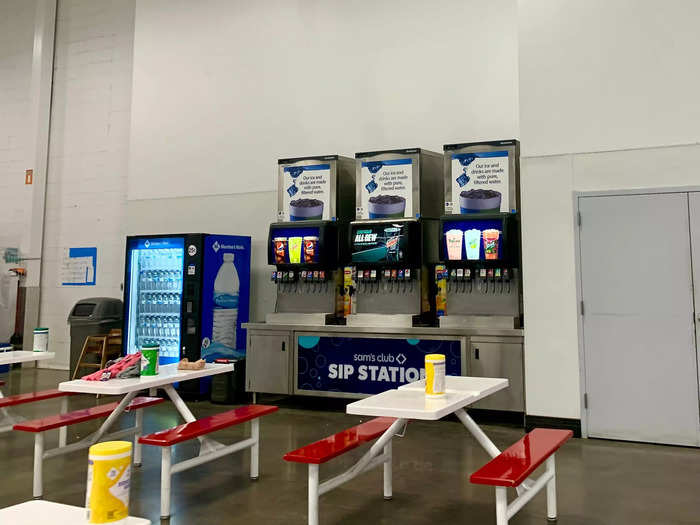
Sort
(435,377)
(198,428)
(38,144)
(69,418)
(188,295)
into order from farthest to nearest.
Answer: (38,144) → (188,295) → (69,418) → (198,428) → (435,377)

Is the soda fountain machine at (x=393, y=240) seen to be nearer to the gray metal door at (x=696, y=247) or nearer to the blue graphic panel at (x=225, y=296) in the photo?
the blue graphic panel at (x=225, y=296)

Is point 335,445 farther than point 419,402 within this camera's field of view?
Yes

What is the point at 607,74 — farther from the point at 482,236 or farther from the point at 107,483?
the point at 107,483

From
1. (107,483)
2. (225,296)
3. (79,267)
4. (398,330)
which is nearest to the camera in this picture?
(107,483)

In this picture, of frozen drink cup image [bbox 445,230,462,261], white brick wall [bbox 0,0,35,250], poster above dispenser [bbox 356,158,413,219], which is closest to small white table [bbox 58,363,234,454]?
frozen drink cup image [bbox 445,230,462,261]

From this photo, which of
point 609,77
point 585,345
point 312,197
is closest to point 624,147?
point 609,77

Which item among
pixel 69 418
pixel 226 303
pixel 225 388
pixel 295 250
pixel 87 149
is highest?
pixel 87 149

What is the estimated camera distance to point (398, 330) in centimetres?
576

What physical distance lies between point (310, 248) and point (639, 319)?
123 inches

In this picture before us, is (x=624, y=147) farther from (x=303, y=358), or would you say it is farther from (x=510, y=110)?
(x=303, y=358)

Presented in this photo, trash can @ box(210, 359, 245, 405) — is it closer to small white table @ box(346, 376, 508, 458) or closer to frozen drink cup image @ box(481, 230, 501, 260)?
frozen drink cup image @ box(481, 230, 501, 260)

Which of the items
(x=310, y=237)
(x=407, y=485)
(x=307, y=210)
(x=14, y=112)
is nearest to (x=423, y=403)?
(x=407, y=485)

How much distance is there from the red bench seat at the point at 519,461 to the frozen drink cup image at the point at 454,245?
2308mm

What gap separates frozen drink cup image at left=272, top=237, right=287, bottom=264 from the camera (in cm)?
634
